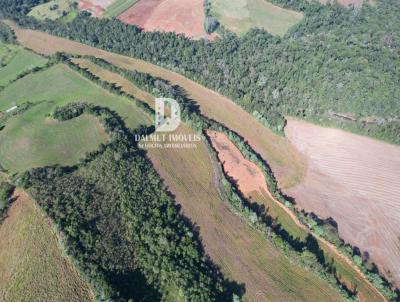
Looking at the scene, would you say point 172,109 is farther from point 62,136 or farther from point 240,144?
point 62,136

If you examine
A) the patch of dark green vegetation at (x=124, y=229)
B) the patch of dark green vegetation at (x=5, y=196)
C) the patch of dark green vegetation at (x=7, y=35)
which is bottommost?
the patch of dark green vegetation at (x=124, y=229)

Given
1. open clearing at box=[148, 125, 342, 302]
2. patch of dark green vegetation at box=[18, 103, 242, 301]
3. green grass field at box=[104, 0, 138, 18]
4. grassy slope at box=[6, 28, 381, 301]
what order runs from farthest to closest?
green grass field at box=[104, 0, 138, 18] < grassy slope at box=[6, 28, 381, 301] < open clearing at box=[148, 125, 342, 302] < patch of dark green vegetation at box=[18, 103, 242, 301]

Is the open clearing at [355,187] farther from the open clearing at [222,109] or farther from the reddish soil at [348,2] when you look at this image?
the reddish soil at [348,2]

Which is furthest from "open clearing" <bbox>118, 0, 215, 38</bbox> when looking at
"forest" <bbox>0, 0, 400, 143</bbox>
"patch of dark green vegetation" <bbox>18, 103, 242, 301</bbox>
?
"patch of dark green vegetation" <bbox>18, 103, 242, 301</bbox>

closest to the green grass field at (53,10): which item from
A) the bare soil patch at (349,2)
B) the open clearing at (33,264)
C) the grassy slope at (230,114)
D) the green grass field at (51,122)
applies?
the grassy slope at (230,114)

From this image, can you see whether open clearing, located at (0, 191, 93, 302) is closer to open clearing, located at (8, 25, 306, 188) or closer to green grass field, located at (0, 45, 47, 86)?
open clearing, located at (8, 25, 306, 188)

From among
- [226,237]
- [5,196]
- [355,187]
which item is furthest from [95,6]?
[355,187]
